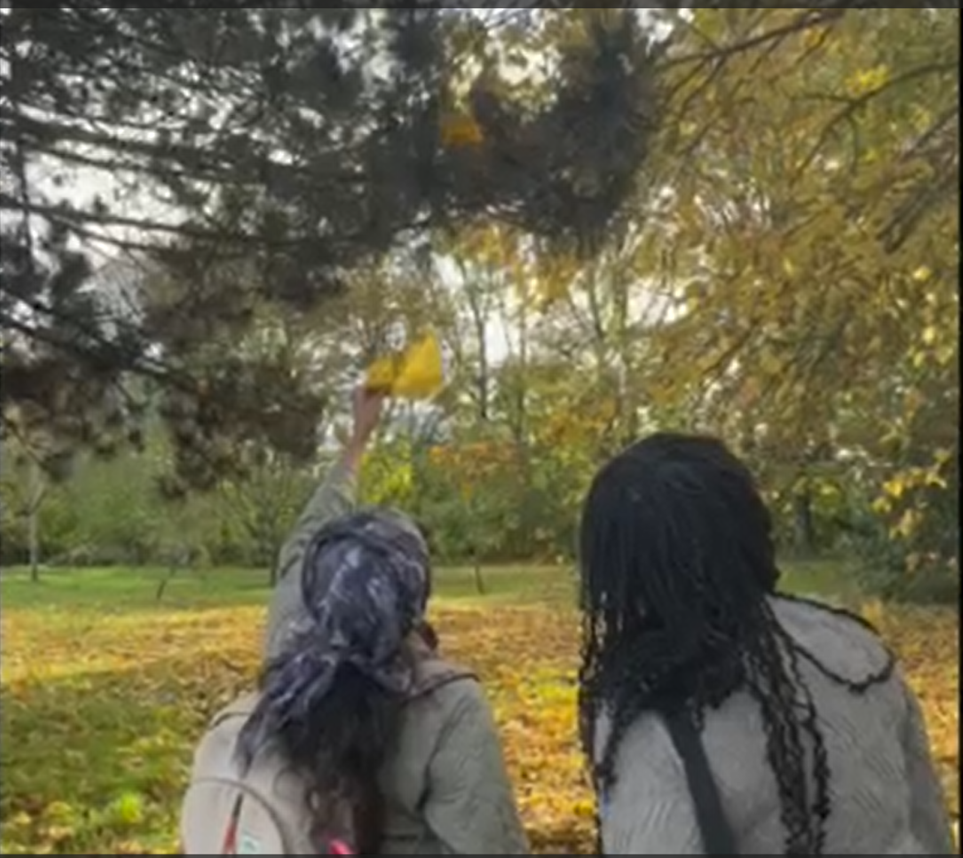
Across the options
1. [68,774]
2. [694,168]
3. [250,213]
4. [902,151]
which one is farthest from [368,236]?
[68,774]

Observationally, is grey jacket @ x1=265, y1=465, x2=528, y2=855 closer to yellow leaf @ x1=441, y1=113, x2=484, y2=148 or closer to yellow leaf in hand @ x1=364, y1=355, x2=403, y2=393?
yellow leaf in hand @ x1=364, y1=355, x2=403, y2=393

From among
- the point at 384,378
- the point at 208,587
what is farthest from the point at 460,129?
the point at 208,587

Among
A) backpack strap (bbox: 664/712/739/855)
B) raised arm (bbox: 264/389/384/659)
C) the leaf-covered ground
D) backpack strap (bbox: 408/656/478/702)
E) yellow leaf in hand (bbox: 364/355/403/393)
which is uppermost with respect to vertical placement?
yellow leaf in hand (bbox: 364/355/403/393)

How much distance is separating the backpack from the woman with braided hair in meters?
0.16

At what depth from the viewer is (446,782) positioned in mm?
1096

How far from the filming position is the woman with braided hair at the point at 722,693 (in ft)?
3.22

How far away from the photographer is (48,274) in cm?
370

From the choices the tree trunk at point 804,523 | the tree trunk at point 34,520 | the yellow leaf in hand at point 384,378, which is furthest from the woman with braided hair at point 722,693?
the tree trunk at point 34,520

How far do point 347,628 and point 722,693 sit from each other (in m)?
0.27

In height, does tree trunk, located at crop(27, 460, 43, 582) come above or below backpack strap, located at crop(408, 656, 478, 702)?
above

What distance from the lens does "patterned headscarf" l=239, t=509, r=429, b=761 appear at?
1.08 m

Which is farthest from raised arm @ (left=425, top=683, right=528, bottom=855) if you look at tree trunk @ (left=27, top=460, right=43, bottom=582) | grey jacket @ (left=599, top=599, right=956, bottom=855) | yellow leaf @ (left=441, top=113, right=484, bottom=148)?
tree trunk @ (left=27, top=460, right=43, bottom=582)

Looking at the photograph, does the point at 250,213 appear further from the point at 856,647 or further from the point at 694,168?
the point at 856,647

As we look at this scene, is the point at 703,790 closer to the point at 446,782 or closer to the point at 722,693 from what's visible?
the point at 722,693
